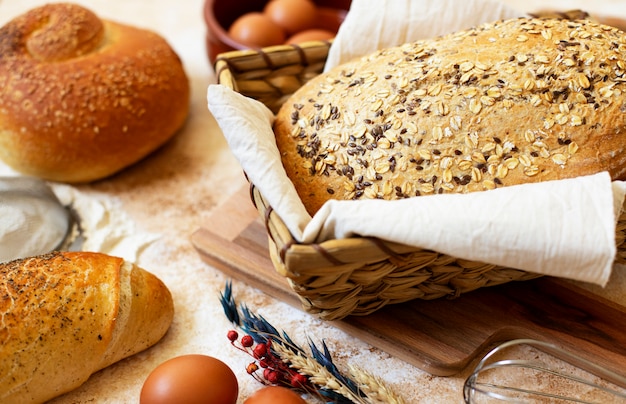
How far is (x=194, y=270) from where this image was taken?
140cm

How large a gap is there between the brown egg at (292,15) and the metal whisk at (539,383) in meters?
1.13

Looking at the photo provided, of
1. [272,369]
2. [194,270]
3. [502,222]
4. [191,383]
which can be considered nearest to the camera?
[502,222]

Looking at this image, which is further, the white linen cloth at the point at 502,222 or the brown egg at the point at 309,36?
the brown egg at the point at 309,36

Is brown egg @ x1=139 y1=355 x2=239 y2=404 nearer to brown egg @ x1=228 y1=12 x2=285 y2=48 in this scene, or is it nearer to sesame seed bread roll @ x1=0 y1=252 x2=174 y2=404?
sesame seed bread roll @ x1=0 y1=252 x2=174 y2=404

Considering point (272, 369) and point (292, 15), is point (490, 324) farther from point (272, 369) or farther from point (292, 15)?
point (292, 15)

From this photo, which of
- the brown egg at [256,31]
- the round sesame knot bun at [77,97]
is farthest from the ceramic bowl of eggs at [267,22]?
the round sesame knot bun at [77,97]

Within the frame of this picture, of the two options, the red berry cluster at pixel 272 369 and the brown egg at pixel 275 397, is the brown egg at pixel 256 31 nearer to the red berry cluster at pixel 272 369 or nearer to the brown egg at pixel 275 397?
the red berry cluster at pixel 272 369

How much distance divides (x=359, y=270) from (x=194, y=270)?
0.52m

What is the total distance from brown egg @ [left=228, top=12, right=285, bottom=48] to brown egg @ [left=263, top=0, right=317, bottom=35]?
0.11 feet

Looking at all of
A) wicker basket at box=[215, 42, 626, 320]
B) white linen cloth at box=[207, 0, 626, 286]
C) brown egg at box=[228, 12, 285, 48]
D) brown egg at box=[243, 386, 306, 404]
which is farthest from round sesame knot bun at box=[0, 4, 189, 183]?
brown egg at box=[243, 386, 306, 404]

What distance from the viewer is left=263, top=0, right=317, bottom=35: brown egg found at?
185 centimetres

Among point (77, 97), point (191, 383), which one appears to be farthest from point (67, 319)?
point (77, 97)

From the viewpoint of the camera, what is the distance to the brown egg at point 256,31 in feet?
5.75

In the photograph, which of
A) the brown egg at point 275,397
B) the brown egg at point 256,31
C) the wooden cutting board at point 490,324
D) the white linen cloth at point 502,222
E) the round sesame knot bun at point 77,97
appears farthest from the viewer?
the brown egg at point 256,31
